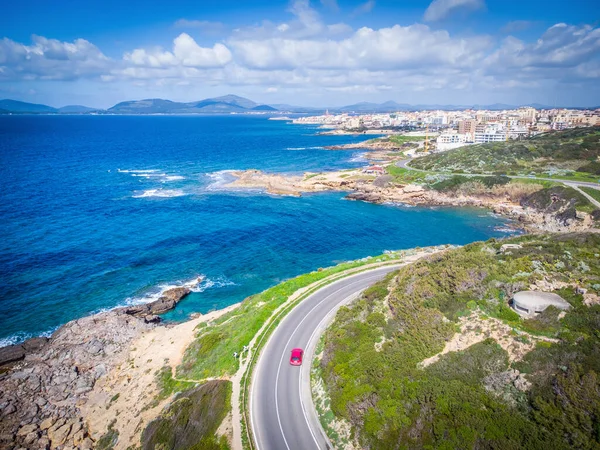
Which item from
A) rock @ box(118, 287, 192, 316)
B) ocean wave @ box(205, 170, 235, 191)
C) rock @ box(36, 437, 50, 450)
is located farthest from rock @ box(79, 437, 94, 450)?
ocean wave @ box(205, 170, 235, 191)

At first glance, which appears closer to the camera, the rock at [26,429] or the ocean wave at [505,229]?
the rock at [26,429]

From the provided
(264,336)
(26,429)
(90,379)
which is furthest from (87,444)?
(264,336)

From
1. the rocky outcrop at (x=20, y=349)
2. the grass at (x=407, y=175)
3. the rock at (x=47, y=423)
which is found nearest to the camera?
the rock at (x=47, y=423)

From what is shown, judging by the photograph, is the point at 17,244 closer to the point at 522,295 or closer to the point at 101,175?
the point at 101,175

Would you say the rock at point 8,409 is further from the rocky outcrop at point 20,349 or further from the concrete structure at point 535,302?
the concrete structure at point 535,302

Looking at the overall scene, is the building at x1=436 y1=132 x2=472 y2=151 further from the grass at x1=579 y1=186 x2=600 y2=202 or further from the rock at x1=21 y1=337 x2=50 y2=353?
the rock at x1=21 y1=337 x2=50 y2=353

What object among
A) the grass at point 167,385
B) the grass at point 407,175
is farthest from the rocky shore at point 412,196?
the grass at point 167,385
